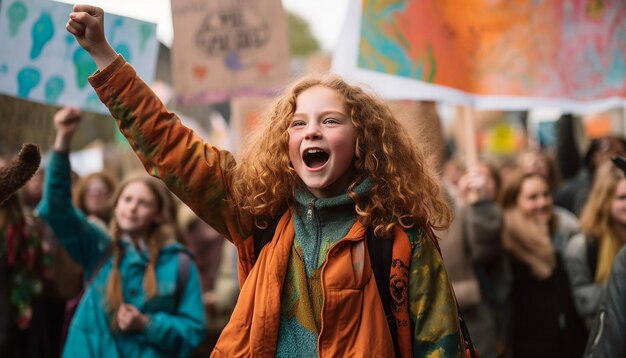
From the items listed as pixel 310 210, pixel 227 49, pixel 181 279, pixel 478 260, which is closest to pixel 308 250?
pixel 310 210

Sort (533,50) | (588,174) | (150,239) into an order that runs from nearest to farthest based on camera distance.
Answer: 1. (150,239)
2. (533,50)
3. (588,174)

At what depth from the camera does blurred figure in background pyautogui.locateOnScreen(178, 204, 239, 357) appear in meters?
6.56

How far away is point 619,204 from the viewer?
4949 mm

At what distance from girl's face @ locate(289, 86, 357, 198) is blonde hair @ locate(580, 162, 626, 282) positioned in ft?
9.03

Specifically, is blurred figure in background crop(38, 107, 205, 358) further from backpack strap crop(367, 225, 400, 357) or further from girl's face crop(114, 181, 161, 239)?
backpack strap crop(367, 225, 400, 357)

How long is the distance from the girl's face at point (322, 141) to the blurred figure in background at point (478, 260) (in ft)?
7.87

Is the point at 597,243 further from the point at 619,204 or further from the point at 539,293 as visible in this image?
the point at 539,293

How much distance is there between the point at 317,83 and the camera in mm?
2818

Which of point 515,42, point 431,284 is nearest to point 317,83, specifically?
point 431,284

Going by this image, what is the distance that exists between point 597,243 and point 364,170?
9.14 ft

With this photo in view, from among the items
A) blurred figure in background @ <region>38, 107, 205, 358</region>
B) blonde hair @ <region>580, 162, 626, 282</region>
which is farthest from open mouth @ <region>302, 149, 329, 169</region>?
blonde hair @ <region>580, 162, 626, 282</region>

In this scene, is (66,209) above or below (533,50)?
below

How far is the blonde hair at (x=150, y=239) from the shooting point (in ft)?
13.2

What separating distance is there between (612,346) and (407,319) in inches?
46.1
